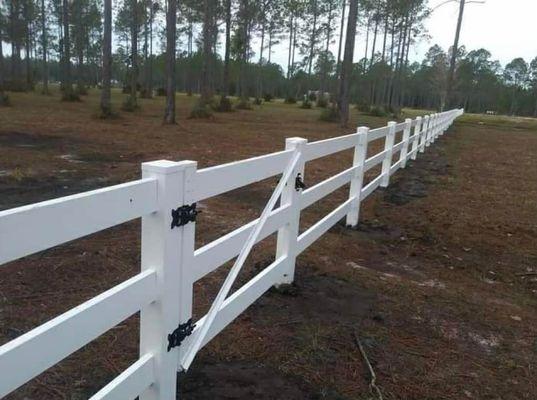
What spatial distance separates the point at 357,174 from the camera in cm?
641

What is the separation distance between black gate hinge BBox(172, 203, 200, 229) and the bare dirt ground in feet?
3.76

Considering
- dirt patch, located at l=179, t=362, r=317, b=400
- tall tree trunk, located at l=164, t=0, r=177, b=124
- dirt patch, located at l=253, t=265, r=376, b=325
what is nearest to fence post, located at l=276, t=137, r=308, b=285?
dirt patch, located at l=253, t=265, r=376, b=325

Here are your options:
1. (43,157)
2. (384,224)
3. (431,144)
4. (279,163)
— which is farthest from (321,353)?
(431,144)

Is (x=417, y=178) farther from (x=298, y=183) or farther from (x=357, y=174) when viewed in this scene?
(x=298, y=183)

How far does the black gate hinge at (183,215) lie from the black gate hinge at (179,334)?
22.0 inches

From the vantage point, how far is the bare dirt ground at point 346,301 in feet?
9.75

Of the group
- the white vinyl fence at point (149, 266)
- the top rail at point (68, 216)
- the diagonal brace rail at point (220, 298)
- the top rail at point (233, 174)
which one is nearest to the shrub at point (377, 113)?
the top rail at point (233, 174)

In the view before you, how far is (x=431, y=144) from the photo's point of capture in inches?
730

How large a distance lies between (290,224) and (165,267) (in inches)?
81.0

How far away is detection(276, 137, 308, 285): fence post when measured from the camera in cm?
394

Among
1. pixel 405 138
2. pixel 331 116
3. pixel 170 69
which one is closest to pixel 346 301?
pixel 405 138

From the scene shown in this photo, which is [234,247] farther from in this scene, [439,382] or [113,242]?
[113,242]

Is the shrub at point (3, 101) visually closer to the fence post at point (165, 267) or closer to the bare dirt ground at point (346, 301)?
the bare dirt ground at point (346, 301)

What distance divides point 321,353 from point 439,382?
2.59 feet
